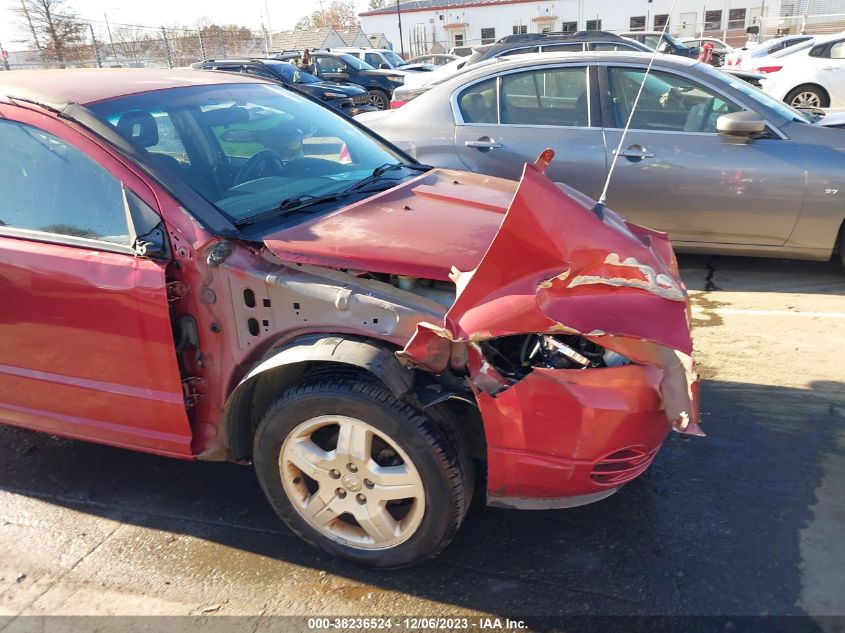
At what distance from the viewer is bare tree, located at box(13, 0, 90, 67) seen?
30219 millimetres

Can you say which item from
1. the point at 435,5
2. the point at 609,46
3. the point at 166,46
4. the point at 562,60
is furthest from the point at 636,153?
the point at 435,5

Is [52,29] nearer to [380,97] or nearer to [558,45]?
[380,97]

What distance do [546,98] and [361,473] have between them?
13.3 feet

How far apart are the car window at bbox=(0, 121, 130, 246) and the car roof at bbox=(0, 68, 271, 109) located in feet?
0.52

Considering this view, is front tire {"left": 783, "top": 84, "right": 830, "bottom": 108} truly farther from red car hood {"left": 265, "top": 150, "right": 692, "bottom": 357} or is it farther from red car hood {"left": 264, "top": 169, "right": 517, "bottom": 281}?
red car hood {"left": 265, "top": 150, "right": 692, "bottom": 357}

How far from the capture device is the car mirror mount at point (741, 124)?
4.89m

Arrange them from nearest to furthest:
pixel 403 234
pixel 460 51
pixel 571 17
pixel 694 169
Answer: pixel 403 234, pixel 694 169, pixel 460 51, pixel 571 17

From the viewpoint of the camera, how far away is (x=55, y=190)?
284cm

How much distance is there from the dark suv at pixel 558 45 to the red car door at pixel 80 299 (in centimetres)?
848

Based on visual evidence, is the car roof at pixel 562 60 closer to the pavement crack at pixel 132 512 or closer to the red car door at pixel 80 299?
the red car door at pixel 80 299

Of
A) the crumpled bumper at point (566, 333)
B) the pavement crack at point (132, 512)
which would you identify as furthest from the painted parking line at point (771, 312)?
the pavement crack at point (132, 512)

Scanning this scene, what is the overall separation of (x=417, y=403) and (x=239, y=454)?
862 mm

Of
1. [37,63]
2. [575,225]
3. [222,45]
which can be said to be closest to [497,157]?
[575,225]

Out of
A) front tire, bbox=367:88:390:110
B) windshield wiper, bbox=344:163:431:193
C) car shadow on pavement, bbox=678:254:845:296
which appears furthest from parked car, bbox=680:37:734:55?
windshield wiper, bbox=344:163:431:193
